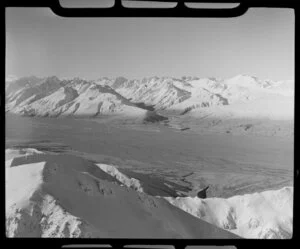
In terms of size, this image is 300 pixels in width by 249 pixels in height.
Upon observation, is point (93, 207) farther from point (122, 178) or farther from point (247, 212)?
point (247, 212)

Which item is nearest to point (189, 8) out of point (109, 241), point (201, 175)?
point (109, 241)

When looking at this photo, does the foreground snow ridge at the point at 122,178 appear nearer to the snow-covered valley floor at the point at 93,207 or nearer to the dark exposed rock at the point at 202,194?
the snow-covered valley floor at the point at 93,207

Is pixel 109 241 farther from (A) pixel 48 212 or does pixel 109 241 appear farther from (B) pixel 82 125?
(B) pixel 82 125

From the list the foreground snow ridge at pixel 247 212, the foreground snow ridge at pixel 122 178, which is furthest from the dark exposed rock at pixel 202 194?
the foreground snow ridge at pixel 122 178

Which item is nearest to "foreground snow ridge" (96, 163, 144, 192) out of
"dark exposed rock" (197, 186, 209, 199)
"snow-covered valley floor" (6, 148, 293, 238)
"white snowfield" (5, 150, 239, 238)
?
"snow-covered valley floor" (6, 148, 293, 238)

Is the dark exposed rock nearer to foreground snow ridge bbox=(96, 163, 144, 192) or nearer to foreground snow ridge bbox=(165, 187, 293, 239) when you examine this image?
foreground snow ridge bbox=(165, 187, 293, 239)

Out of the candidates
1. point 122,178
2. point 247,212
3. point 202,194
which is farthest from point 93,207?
point 247,212
